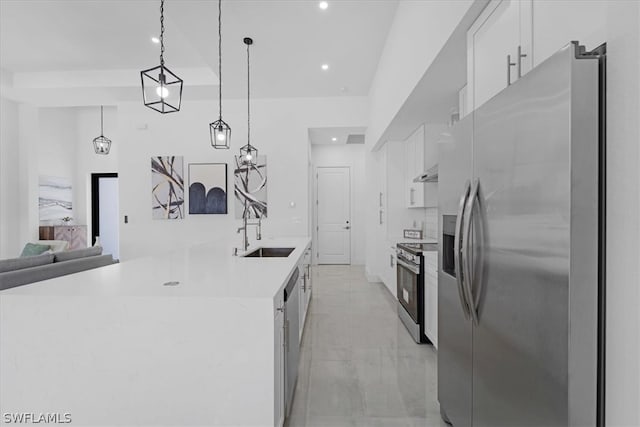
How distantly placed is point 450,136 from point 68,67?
5976 millimetres

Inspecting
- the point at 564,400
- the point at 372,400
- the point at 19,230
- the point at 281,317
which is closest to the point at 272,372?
the point at 281,317

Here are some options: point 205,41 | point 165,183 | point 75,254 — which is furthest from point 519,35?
point 165,183

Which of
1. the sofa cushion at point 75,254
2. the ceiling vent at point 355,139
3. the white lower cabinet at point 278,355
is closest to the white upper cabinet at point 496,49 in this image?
the white lower cabinet at point 278,355

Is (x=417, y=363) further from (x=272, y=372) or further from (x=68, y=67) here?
(x=68, y=67)

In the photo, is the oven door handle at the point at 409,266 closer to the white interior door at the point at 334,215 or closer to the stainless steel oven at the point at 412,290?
the stainless steel oven at the point at 412,290

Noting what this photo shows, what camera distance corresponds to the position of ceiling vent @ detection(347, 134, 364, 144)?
6802mm

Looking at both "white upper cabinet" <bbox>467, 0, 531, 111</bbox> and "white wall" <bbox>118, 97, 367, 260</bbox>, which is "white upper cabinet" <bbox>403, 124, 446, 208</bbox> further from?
"white upper cabinet" <bbox>467, 0, 531, 111</bbox>

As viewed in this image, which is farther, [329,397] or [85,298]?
[329,397]

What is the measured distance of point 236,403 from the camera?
1325 millimetres

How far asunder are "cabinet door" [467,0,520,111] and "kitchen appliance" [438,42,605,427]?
0.31 m

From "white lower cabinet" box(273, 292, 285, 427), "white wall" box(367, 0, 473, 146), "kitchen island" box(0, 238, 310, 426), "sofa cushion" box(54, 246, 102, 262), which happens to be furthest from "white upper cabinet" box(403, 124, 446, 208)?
"sofa cushion" box(54, 246, 102, 262)

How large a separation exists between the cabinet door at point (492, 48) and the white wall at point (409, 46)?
5.5 inches

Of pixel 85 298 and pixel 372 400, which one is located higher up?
pixel 85 298

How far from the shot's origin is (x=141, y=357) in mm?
1354
